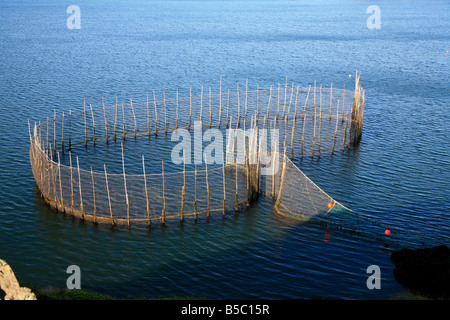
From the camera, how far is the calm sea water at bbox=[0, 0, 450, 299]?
59.2 feet

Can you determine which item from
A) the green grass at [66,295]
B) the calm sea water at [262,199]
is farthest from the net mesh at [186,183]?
the green grass at [66,295]

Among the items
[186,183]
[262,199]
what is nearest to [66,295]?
[186,183]

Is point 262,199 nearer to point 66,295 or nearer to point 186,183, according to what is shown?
point 186,183

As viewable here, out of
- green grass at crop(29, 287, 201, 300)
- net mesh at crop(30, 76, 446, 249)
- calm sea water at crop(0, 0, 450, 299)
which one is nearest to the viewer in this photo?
green grass at crop(29, 287, 201, 300)

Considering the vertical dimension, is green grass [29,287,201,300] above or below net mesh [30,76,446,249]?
below

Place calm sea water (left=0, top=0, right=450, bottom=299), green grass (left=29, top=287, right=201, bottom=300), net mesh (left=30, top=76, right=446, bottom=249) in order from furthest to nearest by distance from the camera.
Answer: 1. net mesh (left=30, top=76, right=446, bottom=249)
2. calm sea water (left=0, top=0, right=450, bottom=299)
3. green grass (left=29, top=287, right=201, bottom=300)

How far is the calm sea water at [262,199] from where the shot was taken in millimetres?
18031

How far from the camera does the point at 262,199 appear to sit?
23.1 meters

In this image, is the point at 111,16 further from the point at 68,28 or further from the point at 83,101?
the point at 83,101

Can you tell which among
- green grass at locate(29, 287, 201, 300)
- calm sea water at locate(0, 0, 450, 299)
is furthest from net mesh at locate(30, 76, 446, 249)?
green grass at locate(29, 287, 201, 300)

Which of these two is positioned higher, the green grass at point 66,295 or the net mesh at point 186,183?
the net mesh at point 186,183

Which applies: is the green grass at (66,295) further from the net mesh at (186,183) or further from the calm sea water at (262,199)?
the net mesh at (186,183)

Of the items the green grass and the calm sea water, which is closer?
the green grass

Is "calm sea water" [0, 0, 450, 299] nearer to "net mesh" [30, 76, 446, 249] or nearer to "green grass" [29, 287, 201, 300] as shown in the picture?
"net mesh" [30, 76, 446, 249]
